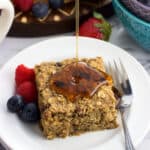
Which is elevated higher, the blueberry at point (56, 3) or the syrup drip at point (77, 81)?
the blueberry at point (56, 3)

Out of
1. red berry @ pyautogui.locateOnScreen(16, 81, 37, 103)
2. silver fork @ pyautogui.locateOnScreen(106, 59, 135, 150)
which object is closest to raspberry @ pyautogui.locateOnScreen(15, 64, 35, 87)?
red berry @ pyautogui.locateOnScreen(16, 81, 37, 103)

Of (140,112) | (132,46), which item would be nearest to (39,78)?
(140,112)

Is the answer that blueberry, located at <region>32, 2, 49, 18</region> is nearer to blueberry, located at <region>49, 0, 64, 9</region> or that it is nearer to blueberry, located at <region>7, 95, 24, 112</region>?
blueberry, located at <region>49, 0, 64, 9</region>

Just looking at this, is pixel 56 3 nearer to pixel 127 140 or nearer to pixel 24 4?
pixel 24 4

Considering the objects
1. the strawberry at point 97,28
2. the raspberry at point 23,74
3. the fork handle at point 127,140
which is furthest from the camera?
the strawberry at point 97,28

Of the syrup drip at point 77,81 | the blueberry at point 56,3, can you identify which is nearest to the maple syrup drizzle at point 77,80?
the syrup drip at point 77,81

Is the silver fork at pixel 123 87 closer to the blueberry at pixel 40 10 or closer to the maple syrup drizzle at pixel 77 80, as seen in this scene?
the maple syrup drizzle at pixel 77 80
